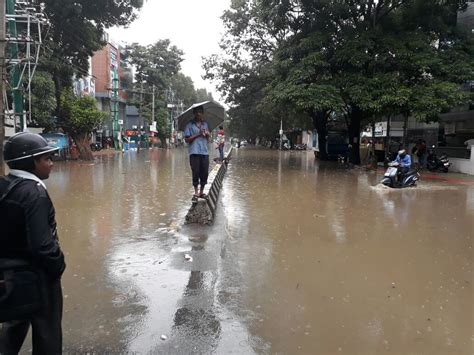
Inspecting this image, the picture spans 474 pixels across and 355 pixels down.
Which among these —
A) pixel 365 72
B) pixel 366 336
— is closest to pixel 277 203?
pixel 366 336

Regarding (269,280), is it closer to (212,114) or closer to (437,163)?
(212,114)

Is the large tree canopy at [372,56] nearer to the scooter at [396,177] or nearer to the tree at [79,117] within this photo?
the scooter at [396,177]

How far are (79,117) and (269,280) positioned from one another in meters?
23.2

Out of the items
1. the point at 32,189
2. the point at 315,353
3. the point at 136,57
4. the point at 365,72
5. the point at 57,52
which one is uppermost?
the point at 136,57

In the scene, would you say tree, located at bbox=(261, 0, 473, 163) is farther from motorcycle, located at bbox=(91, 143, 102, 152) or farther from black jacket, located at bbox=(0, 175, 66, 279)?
motorcycle, located at bbox=(91, 143, 102, 152)

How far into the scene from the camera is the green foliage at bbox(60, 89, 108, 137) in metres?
25.4

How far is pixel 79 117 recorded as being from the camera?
A: 83.6ft

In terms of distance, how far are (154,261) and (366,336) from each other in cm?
295

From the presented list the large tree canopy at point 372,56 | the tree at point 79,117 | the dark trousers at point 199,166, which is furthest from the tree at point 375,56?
the dark trousers at point 199,166

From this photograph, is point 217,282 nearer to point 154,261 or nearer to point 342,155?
point 154,261

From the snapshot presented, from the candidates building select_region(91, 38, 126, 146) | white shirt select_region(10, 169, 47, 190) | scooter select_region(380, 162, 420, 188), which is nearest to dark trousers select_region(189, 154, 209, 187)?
white shirt select_region(10, 169, 47, 190)

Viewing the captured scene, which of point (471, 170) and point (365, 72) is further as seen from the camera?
point (365, 72)

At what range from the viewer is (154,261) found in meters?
5.60

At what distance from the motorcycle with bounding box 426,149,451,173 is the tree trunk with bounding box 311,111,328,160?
9.67 m
